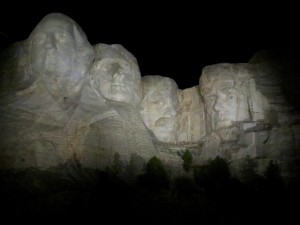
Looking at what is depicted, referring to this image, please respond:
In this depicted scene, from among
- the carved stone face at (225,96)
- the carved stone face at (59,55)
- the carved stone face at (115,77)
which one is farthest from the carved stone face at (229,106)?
the carved stone face at (59,55)

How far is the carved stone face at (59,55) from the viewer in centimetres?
3428

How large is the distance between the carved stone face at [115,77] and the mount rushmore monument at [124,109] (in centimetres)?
6

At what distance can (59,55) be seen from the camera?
34.5 m

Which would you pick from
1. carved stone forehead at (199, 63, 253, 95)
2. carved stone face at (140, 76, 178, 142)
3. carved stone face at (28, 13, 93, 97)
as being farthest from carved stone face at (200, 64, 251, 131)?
carved stone face at (28, 13, 93, 97)

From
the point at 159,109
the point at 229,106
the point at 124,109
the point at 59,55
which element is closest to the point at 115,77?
the point at 124,109

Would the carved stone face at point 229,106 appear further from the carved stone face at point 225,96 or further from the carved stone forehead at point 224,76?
the carved stone forehead at point 224,76

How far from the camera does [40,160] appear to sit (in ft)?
103

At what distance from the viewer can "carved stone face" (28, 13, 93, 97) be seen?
112 ft

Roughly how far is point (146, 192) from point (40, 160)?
19.6ft

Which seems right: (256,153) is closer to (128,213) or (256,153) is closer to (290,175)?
(290,175)

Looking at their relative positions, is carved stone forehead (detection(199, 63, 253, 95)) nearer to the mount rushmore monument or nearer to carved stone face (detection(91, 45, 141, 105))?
the mount rushmore monument

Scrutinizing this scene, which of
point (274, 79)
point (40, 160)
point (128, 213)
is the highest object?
point (274, 79)

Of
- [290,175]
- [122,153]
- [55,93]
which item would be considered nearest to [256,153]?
[290,175]

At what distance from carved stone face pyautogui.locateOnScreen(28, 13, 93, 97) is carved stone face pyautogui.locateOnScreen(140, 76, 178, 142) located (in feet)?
19.3
